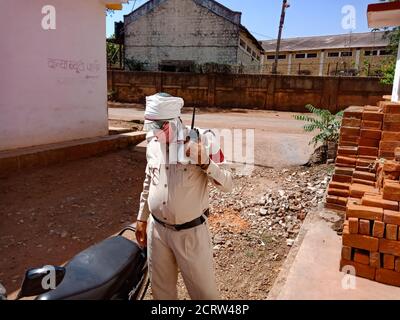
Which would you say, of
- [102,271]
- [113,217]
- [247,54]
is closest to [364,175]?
[102,271]

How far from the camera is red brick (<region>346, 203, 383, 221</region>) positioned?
8.03ft

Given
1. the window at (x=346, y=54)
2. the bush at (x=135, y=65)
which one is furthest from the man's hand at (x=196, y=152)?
the window at (x=346, y=54)

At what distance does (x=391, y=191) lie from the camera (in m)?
2.53

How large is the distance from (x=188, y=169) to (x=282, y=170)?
15.2 ft

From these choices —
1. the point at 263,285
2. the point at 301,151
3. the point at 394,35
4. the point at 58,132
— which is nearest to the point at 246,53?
the point at 394,35

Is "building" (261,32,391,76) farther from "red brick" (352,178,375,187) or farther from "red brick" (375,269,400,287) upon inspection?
"red brick" (375,269,400,287)

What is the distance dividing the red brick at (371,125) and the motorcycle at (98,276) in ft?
8.94

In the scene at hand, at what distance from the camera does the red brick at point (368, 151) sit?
11.8 ft

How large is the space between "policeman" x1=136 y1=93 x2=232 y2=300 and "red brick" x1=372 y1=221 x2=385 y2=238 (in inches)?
45.3

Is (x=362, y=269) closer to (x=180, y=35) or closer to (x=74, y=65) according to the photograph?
(x=74, y=65)

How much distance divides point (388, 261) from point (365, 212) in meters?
0.39

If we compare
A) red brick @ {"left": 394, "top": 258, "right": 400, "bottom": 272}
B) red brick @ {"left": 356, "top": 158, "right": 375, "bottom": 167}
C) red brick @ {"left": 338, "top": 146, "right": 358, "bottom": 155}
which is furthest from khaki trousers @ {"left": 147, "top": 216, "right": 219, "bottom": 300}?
red brick @ {"left": 338, "top": 146, "right": 358, "bottom": 155}

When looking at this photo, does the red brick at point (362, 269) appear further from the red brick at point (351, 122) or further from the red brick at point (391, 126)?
the red brick at point (351, 122)
